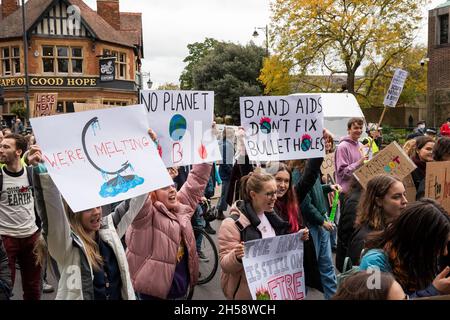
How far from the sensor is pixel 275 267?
3.28 m

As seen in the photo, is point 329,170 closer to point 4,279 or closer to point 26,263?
point 26,263

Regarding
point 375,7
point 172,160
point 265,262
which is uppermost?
point 375,7

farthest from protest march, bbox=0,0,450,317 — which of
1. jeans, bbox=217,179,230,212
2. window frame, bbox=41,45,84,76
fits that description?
window frame, bbox=41,45,84,76

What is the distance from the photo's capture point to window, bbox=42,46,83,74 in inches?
1345

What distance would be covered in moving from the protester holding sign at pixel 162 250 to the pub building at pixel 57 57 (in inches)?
1226

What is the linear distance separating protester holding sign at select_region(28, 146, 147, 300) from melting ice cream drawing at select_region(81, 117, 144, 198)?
134 millimetres

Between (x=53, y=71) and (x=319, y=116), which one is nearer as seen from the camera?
(x=319, y=116)

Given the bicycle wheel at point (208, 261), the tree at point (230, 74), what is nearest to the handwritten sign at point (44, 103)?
the bicycle wheel at point (208, 261)

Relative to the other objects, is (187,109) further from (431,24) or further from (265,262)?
(431,24)

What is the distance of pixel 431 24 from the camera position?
1099 inches

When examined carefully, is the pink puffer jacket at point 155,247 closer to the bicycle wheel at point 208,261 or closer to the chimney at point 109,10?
the bicycle wheel at point 208,261

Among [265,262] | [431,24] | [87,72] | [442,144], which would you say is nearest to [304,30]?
[431,24]

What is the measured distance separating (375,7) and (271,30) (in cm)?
568

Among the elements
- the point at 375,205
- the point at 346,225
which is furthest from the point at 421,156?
the point at 375,205
